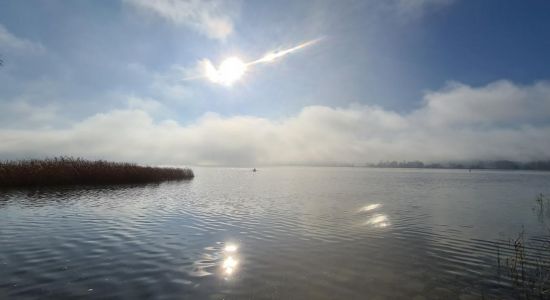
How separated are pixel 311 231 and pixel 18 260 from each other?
52.0 ft

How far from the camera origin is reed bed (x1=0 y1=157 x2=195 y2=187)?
4259 centimetres

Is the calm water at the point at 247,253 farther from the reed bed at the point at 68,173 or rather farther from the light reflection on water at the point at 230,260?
the reed bed at the point at 68,173

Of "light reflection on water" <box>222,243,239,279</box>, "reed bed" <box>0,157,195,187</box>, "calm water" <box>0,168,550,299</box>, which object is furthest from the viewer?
"reed bed" <box>0,157,195,187</box>

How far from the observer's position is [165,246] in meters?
16.0

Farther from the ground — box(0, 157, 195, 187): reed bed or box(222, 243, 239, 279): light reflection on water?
box(0, 157, 195, 187): reed bed

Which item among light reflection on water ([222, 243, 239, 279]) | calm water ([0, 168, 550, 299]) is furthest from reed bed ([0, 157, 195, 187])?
light reflection on water ([222, 243, 239, 279])

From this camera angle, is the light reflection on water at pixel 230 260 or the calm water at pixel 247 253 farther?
the light reflection on water at pixel 230 260

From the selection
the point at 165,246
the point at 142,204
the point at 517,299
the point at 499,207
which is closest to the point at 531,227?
the point at 499,207

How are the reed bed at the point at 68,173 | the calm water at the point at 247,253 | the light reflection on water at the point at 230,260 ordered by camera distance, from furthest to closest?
the reed bed at the point at 68,173
the light reflection on water at the point at 230,260
the calm water at the point at 247,253

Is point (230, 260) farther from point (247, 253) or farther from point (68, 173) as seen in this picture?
point (68, 173)

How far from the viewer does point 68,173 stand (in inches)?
1908

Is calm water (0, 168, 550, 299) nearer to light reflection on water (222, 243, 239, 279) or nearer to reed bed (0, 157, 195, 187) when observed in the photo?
light reflection on water (222, 243, 239, 279)

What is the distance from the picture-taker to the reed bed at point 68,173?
4259cm

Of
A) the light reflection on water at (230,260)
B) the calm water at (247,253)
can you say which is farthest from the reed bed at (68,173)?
the light reflection on water at (230,260)
